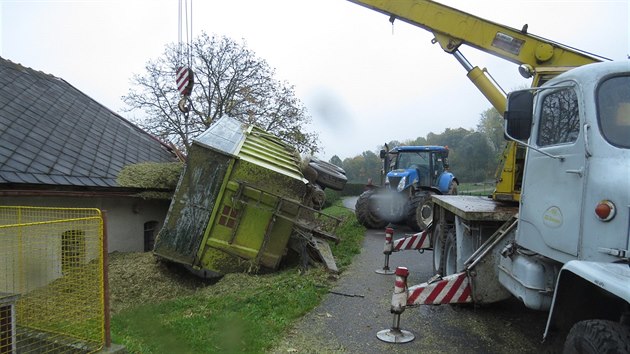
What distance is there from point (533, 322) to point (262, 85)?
18.9 m

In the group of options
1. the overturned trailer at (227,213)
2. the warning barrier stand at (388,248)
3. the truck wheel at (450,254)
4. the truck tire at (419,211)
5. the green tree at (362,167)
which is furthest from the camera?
the green tree at (362,167)

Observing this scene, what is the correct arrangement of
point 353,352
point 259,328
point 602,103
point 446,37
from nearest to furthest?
point 602,103, point 353,352, point 259,328, point 446,37

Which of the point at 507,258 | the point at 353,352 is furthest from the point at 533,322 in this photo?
the point at 353,352

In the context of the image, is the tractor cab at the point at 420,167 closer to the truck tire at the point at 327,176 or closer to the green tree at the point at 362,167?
the truck tire at the point at 327,176

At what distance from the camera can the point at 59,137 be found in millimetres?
10664

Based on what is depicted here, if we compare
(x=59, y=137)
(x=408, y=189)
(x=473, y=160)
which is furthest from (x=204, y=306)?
(x=473, y=160)

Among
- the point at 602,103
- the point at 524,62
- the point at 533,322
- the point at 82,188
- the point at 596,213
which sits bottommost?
the point at 533,322

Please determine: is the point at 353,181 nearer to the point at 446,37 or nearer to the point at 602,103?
the point at 446,37

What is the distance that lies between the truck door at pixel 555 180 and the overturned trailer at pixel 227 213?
14.7 ft

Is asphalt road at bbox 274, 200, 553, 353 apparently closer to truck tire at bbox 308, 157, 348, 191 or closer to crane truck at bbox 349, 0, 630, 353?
crane truck at bbox 349, 0, 630, 353

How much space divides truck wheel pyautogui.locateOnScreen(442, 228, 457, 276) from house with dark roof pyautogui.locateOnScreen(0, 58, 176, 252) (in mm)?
6903

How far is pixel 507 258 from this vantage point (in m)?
4.55

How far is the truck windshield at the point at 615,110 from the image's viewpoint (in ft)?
10.7

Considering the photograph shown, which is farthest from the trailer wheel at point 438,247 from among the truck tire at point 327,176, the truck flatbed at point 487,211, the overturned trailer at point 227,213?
the truck tire at point 327,176
